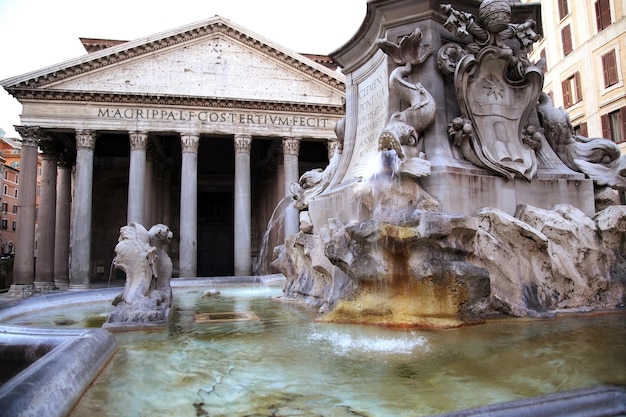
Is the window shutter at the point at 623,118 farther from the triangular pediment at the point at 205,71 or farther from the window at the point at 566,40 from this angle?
the triangular pediment at the point at 205,71

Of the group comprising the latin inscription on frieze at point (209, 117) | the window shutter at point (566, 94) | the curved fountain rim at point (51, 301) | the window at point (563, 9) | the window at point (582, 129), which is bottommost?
the curved fountain rim at point (51, 301)

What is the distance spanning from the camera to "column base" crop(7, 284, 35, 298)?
1965 cm

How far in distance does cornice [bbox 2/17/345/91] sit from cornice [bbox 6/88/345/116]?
0.45 meters

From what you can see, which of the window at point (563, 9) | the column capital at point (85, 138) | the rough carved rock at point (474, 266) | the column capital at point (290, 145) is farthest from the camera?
the window at point (563, 9)

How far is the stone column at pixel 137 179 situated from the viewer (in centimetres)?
1991

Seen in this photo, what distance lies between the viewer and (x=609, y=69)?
1988cm

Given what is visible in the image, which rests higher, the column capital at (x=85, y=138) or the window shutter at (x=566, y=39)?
the window shutter at (x=566, y=39)

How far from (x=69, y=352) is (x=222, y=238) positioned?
27.1 metres

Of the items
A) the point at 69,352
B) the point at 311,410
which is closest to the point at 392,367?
the point at 311,410

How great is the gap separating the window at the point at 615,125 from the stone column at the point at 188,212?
16993 mm

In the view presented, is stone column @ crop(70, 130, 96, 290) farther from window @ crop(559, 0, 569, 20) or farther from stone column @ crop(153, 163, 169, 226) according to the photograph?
window @ crop(559, 0, 569, 20)

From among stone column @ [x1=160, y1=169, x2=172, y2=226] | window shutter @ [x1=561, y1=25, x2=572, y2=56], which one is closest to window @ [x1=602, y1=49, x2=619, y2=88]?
window shutter @ [x1=561, y1=25, x2=572, y2=56]

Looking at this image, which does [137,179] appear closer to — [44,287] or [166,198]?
[44,287]

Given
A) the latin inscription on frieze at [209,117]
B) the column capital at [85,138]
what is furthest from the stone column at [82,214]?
the latin inscription on frieze at [209,117]
